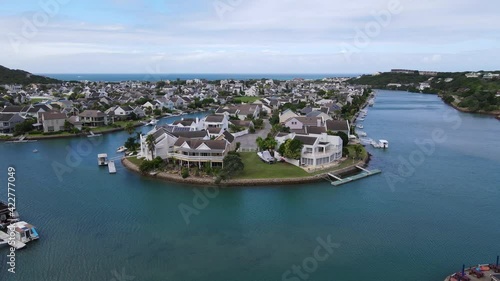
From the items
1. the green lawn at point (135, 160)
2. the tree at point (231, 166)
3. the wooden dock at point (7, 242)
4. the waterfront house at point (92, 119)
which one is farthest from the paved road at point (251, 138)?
the waterfront house at point (92, 119)

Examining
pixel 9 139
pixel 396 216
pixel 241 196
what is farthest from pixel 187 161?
pixel 9 139

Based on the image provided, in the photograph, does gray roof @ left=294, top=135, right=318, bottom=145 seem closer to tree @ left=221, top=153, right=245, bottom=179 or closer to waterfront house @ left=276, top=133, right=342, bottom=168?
waterfront house @ left=276, top=133, right=342, bottom=168

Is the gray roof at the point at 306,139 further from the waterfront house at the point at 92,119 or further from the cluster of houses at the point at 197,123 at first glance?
the waterfront house at the point at 92,119

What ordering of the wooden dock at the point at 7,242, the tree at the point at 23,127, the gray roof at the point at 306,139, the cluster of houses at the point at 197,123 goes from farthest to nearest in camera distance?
the tree at the point at 23,127
the gray roof at the point at 306,139
the cluster of houses at the point at 197,123
the wooden dock at the point at 7,242

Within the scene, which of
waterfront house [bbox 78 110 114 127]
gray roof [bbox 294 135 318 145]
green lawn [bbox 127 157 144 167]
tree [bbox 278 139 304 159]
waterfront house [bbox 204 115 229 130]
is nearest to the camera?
tree [bbox 278 139 304 159]

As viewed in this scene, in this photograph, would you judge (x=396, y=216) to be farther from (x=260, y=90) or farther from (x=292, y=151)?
(x=260, y=90)

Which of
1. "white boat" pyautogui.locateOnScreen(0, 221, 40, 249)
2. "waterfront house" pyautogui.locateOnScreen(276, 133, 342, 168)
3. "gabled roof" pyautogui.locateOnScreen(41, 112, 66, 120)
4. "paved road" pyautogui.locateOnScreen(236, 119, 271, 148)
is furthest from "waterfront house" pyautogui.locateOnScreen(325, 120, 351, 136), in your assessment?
"gabled roof" pyautogui.locateOnScreen(41, 112, 66, 120)

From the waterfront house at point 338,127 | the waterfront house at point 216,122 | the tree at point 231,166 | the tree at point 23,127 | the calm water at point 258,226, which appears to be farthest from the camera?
the tree at point 23,127
